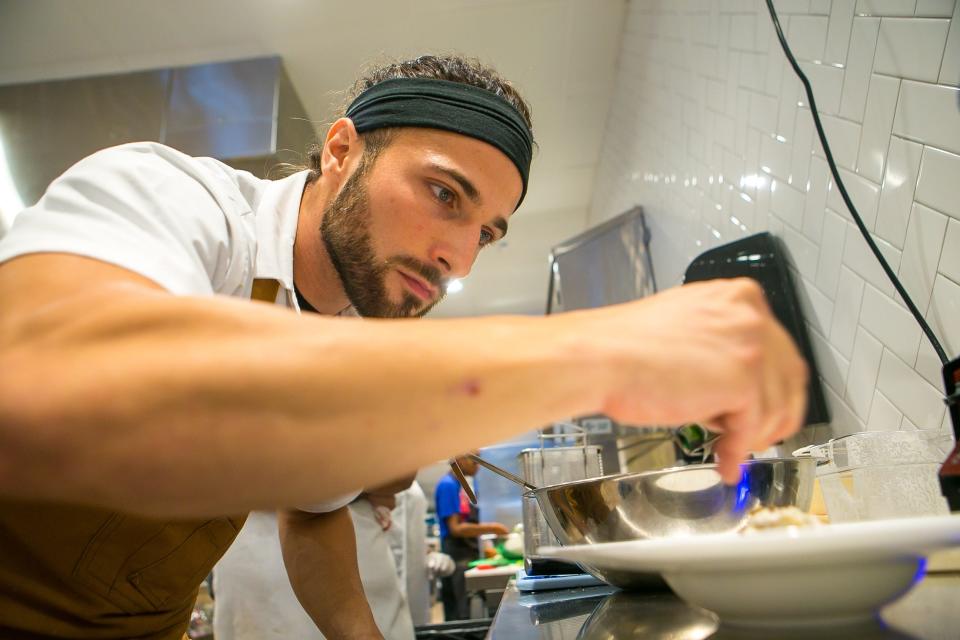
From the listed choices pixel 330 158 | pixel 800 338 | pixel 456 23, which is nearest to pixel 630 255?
pixel 456 23

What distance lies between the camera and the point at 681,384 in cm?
39

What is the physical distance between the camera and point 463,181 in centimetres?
113

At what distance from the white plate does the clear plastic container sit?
1.05 ft

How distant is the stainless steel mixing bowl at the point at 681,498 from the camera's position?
63 centimetres

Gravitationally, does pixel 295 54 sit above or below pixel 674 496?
above

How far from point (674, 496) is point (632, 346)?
0.31 metres

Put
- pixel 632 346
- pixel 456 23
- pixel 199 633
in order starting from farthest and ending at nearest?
pixel 199 633 < pixel 456 23 < pixel 632 346

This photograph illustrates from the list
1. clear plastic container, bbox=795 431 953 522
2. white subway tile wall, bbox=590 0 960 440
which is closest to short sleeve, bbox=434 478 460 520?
white subway tile wall, bbox=590 0 960 440

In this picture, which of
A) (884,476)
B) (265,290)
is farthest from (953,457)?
(265,290)

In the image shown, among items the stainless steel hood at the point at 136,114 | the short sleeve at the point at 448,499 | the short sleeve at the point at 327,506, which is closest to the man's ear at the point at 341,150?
the short sleeve at the point at 327,506

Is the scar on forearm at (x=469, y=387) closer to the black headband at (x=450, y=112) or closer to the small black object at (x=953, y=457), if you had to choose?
the small black object at (x=953, y=457)

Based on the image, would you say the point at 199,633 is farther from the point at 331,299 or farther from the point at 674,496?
the point at 674,496

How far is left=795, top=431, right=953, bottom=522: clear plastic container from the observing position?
0.71 metres

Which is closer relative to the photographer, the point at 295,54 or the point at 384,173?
the point at 384,173
